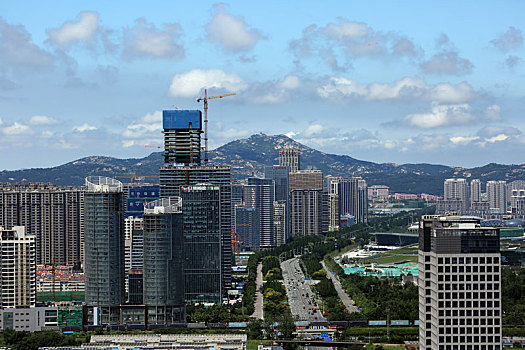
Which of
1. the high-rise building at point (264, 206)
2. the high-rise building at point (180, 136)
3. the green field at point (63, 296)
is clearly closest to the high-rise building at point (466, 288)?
the green field at point (63, 296)

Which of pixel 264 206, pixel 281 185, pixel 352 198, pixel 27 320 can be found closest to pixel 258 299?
pixel 27 320

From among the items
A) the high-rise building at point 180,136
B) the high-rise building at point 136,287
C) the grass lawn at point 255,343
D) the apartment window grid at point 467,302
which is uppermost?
the high-rise building at point 180,136

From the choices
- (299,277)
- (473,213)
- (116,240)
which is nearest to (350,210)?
(473,213)

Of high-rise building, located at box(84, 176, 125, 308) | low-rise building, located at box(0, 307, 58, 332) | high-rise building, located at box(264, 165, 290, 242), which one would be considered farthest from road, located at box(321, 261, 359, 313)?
high-rise building, located at box(264, 165, 290, 242)

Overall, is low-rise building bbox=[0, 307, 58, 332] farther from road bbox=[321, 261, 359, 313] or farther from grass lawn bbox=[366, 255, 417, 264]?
grass lawn bbox=[366, 255, 417, 264]

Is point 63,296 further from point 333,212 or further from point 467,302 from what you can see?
point 333,212

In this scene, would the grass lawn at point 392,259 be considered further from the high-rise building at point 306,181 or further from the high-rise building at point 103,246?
the high-rise building at point 103,246

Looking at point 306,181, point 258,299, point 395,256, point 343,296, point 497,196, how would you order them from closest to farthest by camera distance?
1. point 258,299
2. point 343,296
3. point 395,256
4. point 306,181
5. point 497,196
